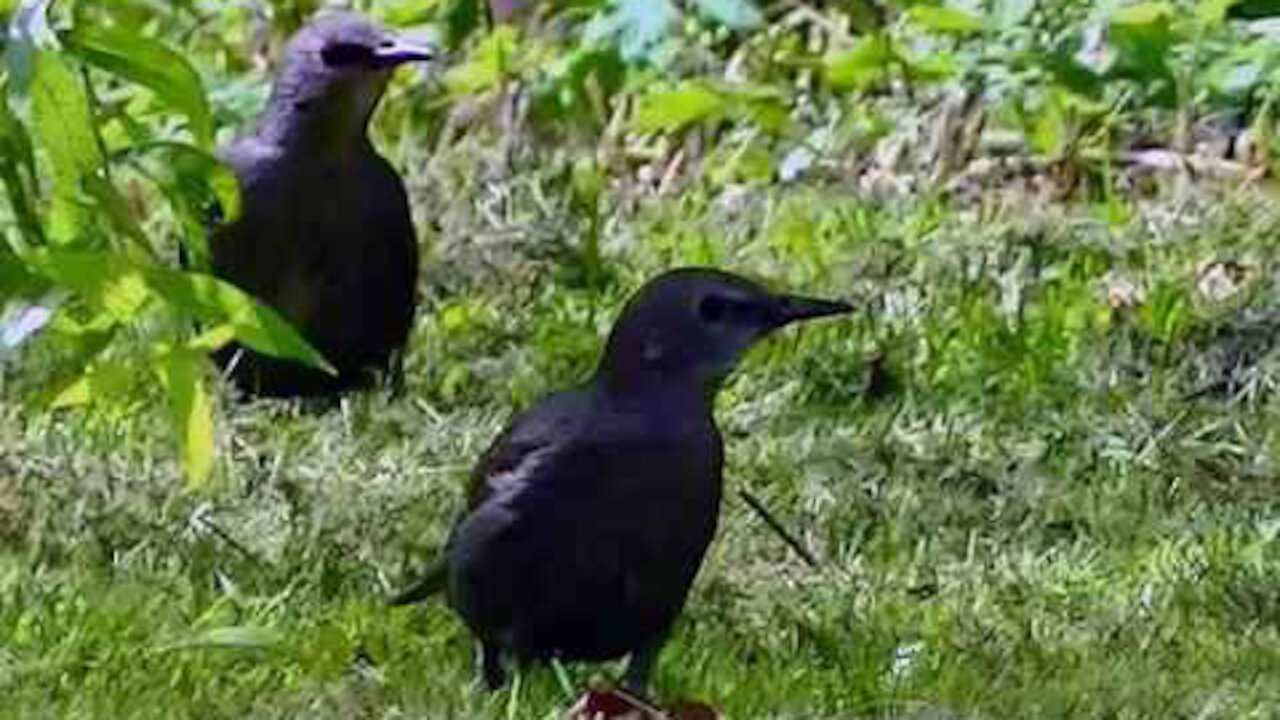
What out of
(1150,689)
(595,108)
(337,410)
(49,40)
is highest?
(49,40)

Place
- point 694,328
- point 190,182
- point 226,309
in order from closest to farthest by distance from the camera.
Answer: point 226,309
point 190,182
point 694,328

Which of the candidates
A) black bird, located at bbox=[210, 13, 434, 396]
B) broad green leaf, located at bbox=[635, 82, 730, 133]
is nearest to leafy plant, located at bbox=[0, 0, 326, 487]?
black bird, located at bbox=[210, 13, 434, 396]

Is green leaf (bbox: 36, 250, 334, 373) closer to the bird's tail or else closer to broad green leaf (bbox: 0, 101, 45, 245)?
broad green leaf (bbox: 0, 101, 45, 245)

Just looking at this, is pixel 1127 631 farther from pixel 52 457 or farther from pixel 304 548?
pixel 52 457

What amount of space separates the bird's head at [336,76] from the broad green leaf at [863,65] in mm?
1968

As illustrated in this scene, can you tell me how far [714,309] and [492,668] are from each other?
1.98 ft

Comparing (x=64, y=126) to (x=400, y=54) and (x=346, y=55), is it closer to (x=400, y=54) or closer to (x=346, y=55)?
(x=400, y=54)

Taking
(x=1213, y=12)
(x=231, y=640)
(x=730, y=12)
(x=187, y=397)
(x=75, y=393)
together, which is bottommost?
(x=1213, y=12)

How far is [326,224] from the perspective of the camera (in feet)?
25.0

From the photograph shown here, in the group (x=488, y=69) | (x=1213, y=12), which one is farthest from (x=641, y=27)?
(x=1213, y=12)

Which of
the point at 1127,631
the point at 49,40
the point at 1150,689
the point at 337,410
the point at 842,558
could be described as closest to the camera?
the point at 49,40

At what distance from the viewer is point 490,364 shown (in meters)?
7.98

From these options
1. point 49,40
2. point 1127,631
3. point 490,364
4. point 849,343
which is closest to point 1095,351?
point 849,343

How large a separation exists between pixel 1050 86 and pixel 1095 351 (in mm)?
1564
